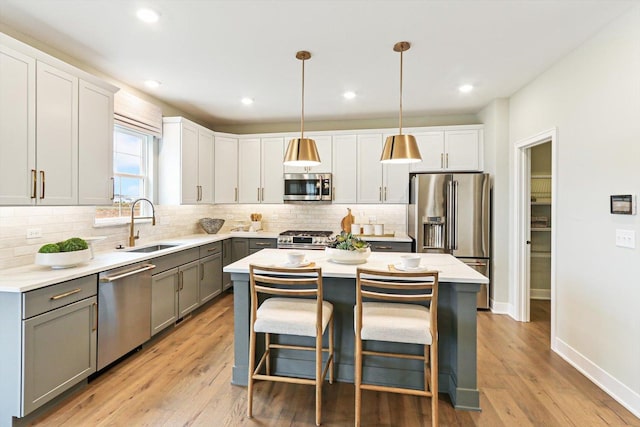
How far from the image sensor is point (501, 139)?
13.1ft

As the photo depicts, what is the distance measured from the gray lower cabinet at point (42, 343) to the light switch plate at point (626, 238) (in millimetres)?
3821

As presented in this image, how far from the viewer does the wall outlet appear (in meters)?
2.51

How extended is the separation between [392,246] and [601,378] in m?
2.38

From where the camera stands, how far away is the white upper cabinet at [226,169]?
4829 millimetres

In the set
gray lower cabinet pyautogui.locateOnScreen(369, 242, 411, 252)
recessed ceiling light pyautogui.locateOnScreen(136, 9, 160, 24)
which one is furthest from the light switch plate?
recessed ceiling light pyautogui.locateOnScreen(136, 9, 160, 24)

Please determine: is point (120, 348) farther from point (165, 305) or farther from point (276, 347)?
point (276, 347)

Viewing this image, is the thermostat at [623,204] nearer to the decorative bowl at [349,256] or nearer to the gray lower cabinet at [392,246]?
the decorative bowl at [349,256]

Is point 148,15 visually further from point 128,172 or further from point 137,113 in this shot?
point 128,172

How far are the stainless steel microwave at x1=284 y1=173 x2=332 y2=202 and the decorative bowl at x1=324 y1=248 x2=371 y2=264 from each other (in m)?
2.35

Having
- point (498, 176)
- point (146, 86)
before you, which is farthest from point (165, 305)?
point (498, 176)

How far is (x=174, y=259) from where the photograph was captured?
3432mm

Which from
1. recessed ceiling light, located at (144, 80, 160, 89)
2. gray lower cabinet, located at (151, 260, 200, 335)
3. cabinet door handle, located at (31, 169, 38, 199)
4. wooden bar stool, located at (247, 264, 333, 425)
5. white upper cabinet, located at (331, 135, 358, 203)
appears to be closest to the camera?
wooden bar stool, located at (247, 264, 333, 425)

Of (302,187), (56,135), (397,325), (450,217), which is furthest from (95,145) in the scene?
(450,217)

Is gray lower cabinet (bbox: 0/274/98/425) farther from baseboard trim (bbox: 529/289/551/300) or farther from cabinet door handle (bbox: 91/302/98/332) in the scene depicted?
baseboard trim (bbox: 529/289/551/300)
